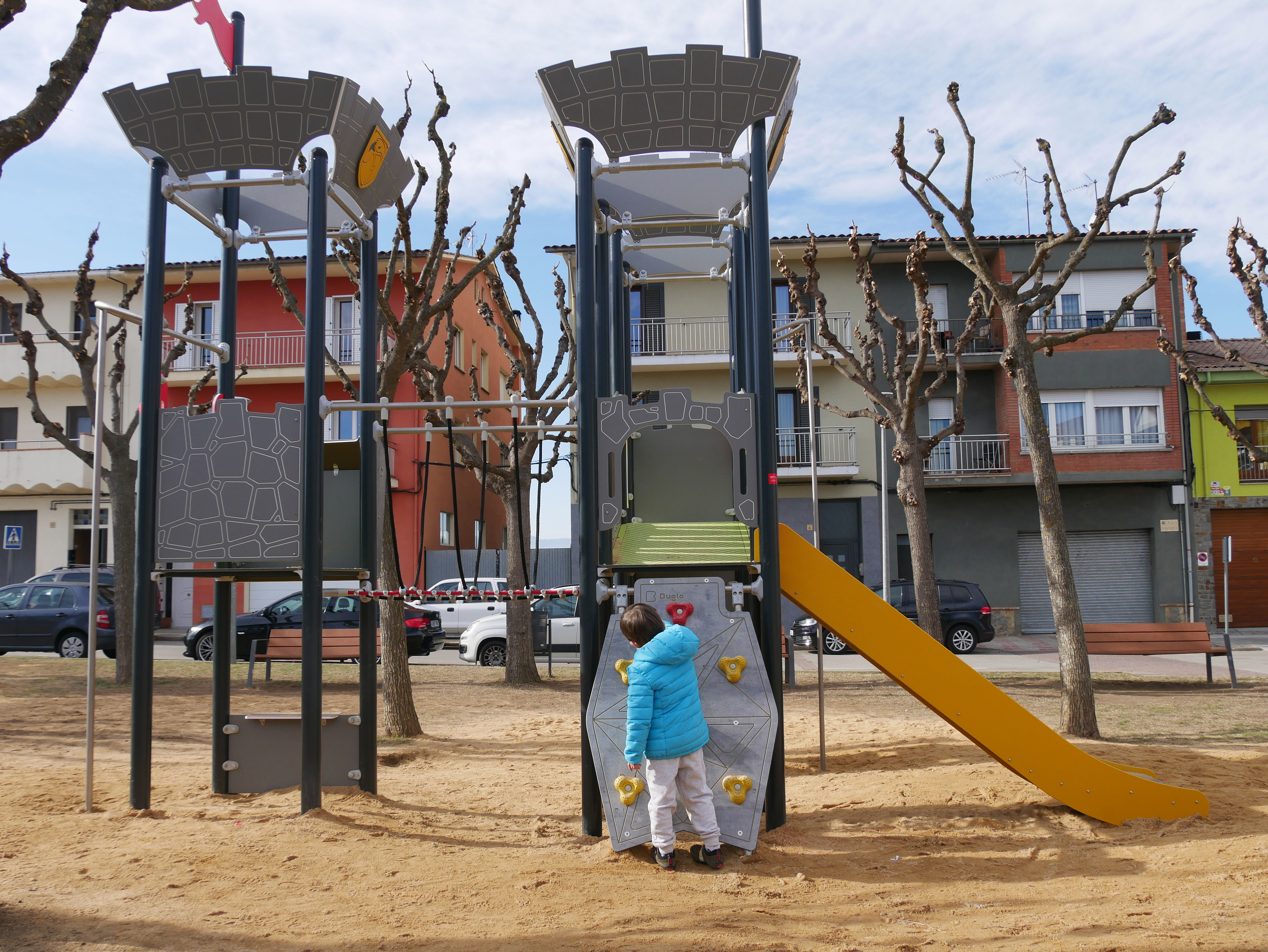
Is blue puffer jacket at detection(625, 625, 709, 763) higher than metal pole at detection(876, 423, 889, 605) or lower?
lower

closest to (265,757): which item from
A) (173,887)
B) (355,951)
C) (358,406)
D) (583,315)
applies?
(173,887)

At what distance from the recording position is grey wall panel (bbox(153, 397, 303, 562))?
593 centimetres

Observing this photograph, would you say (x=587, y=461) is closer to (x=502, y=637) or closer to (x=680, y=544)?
(x=680, y=544)

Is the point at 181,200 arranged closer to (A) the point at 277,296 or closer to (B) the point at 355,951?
(B) the point at 355,951

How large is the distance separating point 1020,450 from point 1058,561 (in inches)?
679

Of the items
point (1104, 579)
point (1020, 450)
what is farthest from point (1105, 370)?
point (1104, 579)

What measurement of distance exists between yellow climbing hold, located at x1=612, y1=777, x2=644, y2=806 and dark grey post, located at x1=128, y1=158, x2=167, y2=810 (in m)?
3.00

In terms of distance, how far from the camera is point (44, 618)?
56.8ft

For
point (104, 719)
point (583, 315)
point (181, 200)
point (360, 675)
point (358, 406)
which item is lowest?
point (104, 719)

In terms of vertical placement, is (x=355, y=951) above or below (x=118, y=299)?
below

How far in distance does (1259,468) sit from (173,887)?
27.8m

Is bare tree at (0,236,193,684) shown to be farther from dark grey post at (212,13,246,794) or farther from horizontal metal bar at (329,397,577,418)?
horizontal metal bar at (329,397,577,418)

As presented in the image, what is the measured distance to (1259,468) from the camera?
25078 millimetres

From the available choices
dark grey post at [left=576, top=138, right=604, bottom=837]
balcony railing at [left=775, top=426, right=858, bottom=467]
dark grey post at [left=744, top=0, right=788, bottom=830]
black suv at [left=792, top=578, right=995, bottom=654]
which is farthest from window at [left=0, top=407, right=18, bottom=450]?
dark grey post at [left=744, top=0, right=788, bottom=830]
